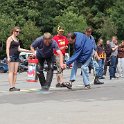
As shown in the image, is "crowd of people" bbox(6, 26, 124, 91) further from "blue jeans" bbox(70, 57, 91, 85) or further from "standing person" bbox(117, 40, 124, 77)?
"standing person" bbox(117, 40, 124, 77)

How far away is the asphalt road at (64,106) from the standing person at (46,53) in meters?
0.33

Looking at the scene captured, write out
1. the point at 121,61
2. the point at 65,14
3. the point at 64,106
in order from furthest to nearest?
the point at 65,14
the point at 121,61
the point at 64,106

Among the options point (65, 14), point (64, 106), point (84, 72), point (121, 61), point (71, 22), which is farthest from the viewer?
point (65, 14)

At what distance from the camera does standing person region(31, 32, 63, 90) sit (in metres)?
12.3

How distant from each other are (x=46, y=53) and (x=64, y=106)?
2.88m

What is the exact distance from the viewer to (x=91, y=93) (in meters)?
12.1

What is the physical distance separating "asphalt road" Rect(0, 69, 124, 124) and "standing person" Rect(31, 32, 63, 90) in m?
0.33

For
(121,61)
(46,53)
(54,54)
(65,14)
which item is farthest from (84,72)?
(65,14)

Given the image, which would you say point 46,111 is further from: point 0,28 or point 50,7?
point 50,7

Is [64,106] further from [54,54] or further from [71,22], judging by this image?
[71,22]

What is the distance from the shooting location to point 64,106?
32.2 feet

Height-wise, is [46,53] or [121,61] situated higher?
[46,53]

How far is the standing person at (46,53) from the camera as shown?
12297 millimetres

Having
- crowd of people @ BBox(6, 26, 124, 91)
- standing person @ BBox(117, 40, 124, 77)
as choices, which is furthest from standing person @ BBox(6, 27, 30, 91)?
standing person @ BBox(117, 40, 124, 77)
